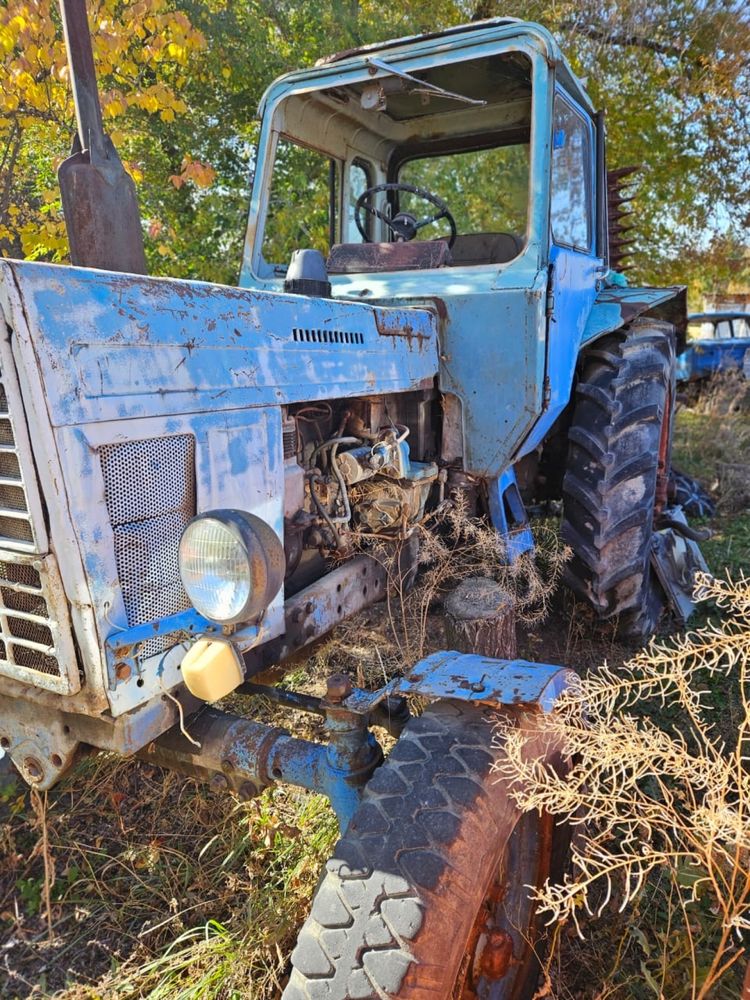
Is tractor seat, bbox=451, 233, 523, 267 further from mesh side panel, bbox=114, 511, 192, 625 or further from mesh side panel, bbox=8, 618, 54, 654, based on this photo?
mesh side panel, bbox=8, 618, 54, 654

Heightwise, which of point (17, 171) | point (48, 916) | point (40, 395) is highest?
point (17, 171)

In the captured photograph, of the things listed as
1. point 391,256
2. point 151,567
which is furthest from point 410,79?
point 151,567

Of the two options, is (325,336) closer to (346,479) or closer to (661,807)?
(346,479)

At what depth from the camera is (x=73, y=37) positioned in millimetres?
2111

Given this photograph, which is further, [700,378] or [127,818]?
[700,378]

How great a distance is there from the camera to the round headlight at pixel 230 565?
1.38 metres

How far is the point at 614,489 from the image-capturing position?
307 cm

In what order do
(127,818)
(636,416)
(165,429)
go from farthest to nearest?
(636,416), (127,818), (165,429)

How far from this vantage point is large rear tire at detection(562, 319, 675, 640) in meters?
3.04

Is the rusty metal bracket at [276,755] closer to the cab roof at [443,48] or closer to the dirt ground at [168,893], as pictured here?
the dirt ground at [168,893]

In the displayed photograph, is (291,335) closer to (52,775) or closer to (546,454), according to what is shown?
(52,775)

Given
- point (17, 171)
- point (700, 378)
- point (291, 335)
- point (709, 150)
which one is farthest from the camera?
point (700, 378)

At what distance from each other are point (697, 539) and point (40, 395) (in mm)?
4116

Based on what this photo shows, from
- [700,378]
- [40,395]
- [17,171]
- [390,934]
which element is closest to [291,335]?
[40,395]
